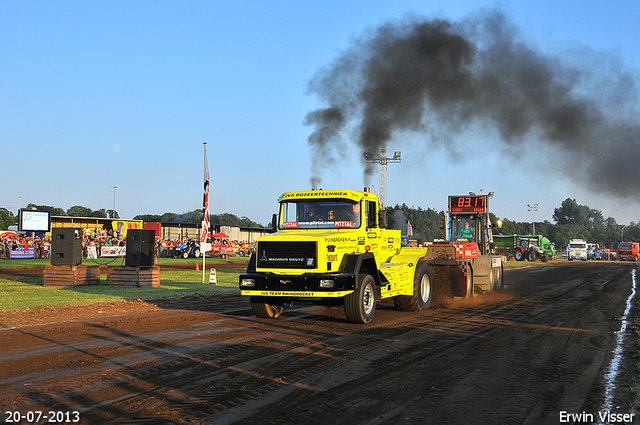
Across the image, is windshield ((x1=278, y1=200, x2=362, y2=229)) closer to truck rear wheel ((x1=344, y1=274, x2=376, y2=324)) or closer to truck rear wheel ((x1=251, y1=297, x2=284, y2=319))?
truck rear wheel ((x1=344, y1=274, x2=376, y2=324))

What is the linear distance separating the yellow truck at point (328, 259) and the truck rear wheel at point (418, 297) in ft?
0.84

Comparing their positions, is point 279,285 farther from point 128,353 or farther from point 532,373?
point 532,373

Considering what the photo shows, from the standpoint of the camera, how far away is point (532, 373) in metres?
7.05

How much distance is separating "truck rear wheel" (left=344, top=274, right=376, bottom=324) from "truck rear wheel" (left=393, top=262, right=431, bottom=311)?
82.5 inches

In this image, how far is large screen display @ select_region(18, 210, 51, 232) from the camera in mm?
41281

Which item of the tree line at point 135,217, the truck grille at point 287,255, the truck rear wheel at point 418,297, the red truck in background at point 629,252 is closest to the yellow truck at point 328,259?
the truck grille at point 287,255

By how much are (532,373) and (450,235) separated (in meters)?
14.8

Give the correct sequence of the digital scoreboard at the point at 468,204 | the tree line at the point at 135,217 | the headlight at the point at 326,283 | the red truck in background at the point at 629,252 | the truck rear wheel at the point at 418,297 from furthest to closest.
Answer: the tree line at the point at 135,217, the red truck in background at the point at 629,252, the digital scoreboard at the point at 468,204, the truck rear wheel at the point at 418,297, the headlight at the point at 326,283

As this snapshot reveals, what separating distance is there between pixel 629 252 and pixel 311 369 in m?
69.5

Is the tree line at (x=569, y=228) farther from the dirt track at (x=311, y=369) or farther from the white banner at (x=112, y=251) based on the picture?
the dirt track at (x=311, y=369)

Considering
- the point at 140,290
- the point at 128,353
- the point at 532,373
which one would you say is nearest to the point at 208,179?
the point at 140,290

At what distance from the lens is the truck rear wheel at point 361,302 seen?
1103cm

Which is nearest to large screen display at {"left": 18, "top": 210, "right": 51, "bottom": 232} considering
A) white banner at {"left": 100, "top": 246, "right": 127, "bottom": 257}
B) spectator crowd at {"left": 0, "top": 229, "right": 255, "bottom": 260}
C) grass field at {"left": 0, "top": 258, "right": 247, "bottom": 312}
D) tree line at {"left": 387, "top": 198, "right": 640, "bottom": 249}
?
spectator crowd at {"left": 0, "top": 229, "right": 255, "bottom": 260}

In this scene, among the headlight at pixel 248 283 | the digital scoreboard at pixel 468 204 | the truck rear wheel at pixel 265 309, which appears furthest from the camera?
the digital scoreboard at pixel 468 204
